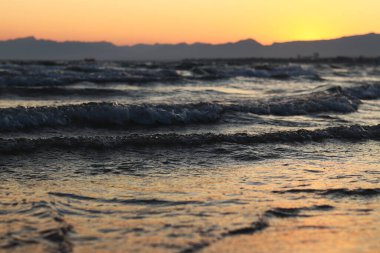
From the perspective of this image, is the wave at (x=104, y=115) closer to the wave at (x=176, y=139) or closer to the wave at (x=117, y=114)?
the wave at (x=117, y=114)

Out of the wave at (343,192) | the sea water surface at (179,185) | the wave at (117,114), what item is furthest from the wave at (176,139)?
the wave at (343,192)

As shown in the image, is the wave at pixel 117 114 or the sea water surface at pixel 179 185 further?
the wave at pixel 117 114

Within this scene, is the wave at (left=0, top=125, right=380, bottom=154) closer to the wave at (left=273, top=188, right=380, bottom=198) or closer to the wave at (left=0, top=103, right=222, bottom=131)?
the wave at (left=0, top=103, right=222, bottom=131)

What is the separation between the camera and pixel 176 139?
902 centimetres

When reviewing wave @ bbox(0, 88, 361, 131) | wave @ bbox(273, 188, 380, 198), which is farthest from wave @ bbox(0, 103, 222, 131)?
wave @ bbox(273, 188, 380, 198)

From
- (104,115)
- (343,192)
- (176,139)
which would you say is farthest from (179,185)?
(104,115)

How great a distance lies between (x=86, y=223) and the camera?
462cm

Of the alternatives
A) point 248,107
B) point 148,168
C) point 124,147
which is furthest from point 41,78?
point 148,168

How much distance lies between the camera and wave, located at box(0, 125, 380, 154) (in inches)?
321

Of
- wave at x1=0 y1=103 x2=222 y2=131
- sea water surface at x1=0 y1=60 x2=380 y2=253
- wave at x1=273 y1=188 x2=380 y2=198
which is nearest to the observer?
sea water surface at x1=0 y1=60 x2=380 y2=253

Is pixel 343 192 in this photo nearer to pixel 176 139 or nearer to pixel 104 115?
pixel 176 139

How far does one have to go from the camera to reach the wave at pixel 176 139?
26.8 ft

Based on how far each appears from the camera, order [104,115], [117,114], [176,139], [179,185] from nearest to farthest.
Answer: [179,185], [176,139], [104,115], [117,114]

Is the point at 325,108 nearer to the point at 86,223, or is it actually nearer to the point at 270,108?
the point at 270,108
